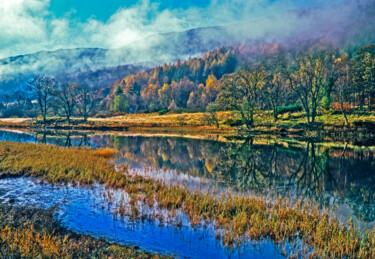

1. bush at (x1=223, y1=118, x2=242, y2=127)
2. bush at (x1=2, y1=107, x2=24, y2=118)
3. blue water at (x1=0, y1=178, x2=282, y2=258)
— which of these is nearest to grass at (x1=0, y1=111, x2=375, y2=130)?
bush at (x1=223, y1=118, x2=242, y2=127)

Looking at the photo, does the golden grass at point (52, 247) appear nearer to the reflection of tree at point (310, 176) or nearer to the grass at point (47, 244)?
the grass at point (47, 244)

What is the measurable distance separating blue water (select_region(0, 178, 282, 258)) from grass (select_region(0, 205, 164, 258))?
66cm

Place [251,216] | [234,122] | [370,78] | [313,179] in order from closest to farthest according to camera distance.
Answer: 1. [251,216]
2. [313,179]
3. [370,78]
4. [234,122]

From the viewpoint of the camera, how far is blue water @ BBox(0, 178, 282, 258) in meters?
7.96

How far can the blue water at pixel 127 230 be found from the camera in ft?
26.1

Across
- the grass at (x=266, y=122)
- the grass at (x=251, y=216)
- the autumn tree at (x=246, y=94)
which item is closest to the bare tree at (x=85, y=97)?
the grass at (x=266, y=122)

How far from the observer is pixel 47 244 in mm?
6914

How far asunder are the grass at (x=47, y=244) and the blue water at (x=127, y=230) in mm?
658

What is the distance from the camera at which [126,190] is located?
14.1 metres

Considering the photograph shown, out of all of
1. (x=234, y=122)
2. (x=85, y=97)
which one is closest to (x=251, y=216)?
(x=234, y=122)

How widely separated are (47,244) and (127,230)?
299 centimetres

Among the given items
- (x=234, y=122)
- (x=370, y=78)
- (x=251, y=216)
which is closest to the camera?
(x=251, y=216)

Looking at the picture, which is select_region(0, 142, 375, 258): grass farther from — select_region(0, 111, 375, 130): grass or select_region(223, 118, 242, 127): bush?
select_region(223, 118, 242, 127): bush

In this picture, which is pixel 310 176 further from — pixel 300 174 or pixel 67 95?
pixel 67 95
